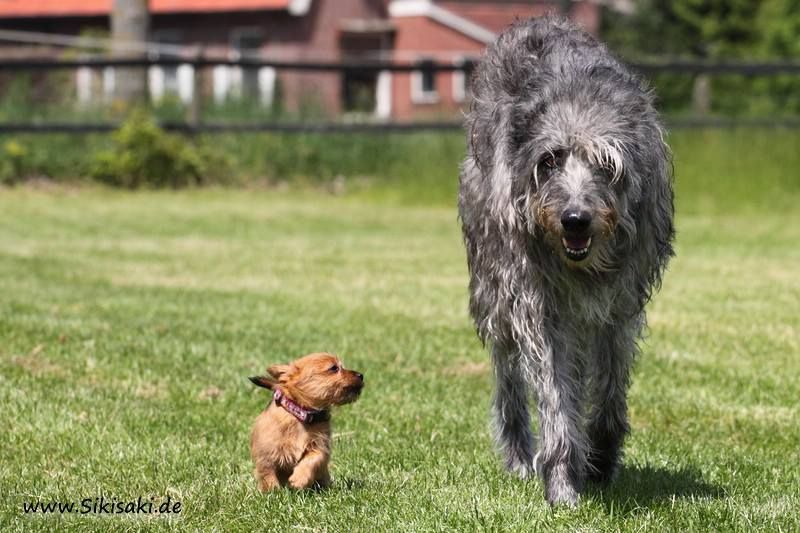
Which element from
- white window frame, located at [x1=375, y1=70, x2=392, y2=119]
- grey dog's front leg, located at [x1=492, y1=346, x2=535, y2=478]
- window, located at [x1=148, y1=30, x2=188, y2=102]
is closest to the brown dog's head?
grey dog's front leg, located at [x1=492, y1=346, x2=535, y2=478]

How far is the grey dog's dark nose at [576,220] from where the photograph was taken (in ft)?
17.3

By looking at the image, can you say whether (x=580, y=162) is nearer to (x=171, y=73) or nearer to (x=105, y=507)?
(x=105, y=507)

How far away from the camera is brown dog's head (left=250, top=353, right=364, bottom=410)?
574cm

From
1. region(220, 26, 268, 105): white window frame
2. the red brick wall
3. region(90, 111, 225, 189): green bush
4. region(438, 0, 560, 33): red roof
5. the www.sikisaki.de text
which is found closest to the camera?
the www.sikisaki.de text

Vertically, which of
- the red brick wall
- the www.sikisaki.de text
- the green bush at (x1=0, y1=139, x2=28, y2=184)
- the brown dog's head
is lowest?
the green bush at (x1=0, y1=139, x2=28, y2=184)

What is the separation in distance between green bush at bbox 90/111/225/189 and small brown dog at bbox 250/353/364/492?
16599 millimetres

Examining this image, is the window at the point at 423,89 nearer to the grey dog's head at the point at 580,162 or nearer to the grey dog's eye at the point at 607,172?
the grey dog's head at the point at 580,162

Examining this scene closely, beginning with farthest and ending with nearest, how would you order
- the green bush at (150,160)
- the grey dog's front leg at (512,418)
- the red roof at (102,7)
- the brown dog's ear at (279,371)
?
the red roof at (102,7), the green bush at (150,160), the grey dog's front leg at (512,418), the brown dog's ear at (279,371)

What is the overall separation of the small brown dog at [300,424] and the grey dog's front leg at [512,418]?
3.15 ft

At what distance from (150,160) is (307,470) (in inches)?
669

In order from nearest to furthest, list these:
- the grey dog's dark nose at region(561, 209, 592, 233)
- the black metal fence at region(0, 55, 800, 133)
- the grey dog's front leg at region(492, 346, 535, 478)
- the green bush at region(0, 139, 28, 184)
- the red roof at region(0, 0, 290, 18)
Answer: the grey dog's dark nose at region(561, 209, 592, 233), the grey dog's front leg at region(492, 346, 535, 478), the black metal fence at region(0, 55, 800, 133), the green bush at region(0, 139, 28, 184), the red roof at region(0, 0, 290, 18)

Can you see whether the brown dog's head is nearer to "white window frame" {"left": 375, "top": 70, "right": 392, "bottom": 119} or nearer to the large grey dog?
the large grey dog

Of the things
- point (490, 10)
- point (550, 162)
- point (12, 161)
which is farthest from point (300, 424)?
point (490, 10)

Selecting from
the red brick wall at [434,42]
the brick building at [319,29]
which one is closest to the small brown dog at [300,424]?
the brick building at [319,29]
